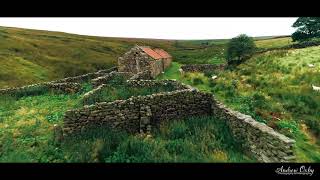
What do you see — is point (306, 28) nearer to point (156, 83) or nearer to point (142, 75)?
point (142, 75)

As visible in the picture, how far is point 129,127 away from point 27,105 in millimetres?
10641

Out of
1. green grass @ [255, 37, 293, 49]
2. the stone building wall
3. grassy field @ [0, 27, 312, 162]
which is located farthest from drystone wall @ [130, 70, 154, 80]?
green grass @ [255, 37, 293, 49]

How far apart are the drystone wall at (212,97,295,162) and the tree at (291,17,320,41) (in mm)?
60508

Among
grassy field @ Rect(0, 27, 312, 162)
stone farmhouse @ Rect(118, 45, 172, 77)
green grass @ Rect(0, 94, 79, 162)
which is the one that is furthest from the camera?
stone farmhouse @ Rect(118, 45, 172, 77)

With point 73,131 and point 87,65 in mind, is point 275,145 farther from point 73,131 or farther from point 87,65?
point 87,65

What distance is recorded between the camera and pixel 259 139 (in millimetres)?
9500

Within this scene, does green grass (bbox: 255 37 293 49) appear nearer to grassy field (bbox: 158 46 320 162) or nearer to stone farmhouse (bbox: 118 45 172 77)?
stone farmhouse (bbox: 118 45 172 77)

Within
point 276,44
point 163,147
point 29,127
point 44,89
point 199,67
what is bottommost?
point 44,89

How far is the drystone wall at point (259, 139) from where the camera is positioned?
27.6 feet

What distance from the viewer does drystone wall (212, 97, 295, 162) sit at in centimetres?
840

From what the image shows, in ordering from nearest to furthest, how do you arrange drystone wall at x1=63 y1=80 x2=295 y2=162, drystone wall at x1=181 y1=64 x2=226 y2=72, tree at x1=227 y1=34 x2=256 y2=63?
1. drystone wall at x1=63 y1=80 x2=295 y2=162
2. drystone wall at x1=181 y1=64 x2=226 y2=72
3. tree at x1=227 y1=34 x2=256 y2=63

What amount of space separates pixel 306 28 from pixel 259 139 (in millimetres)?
65009

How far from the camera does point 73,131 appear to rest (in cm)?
1198

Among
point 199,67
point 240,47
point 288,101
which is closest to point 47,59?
point 199,67
